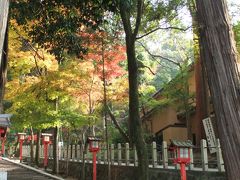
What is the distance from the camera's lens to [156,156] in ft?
55.0

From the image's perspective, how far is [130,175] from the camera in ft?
58.5

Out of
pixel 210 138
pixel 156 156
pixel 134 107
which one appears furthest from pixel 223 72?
pixel 156 156

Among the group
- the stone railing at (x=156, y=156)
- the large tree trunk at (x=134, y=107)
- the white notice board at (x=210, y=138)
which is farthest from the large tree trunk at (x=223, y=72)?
the white notice board at (x=210, y=138)

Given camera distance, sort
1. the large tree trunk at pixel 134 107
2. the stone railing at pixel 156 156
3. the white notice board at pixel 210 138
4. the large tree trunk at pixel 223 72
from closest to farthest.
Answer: the large tree trunk at pixel 223 72
the large tree trunk at pixel 134 107
the stone railing at pixel 156 156
the white notice board at pixel 210 138

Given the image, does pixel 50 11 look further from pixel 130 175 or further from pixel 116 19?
pixel 130 175

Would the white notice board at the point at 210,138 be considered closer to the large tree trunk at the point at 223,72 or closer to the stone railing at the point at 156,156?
the stone railing at the point at 156,156

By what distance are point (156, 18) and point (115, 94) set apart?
7.19 meters

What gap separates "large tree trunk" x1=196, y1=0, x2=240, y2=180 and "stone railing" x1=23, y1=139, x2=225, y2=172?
845 centimetres

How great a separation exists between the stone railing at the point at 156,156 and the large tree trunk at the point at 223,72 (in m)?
8.45

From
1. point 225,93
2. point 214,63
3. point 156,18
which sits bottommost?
point 225,93

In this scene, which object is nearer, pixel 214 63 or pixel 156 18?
pixel 214 63

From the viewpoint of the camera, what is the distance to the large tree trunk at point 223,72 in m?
4.76

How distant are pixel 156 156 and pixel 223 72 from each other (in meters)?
12.2

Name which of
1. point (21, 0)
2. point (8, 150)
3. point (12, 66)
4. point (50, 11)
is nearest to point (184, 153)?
point (50, 11)
